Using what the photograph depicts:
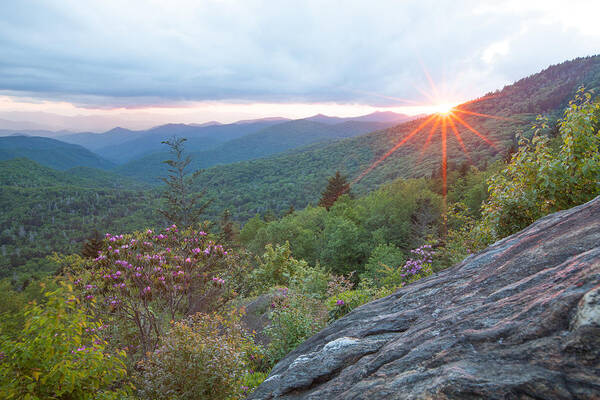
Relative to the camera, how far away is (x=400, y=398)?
83.5 inches

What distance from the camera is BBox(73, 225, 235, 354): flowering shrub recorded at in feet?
23.0

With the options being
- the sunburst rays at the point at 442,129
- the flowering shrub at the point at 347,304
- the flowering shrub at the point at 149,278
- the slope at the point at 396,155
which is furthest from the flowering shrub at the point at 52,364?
the sunburst rays at the point at 442,129

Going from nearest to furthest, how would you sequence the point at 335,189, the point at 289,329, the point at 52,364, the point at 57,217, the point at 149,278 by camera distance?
the point at 52,364, the point at 289,329, the point at 149,278, the point at 335,189, the point at 57,217

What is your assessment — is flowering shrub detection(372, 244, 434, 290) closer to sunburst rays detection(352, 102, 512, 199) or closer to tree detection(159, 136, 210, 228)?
tree detection(159, 136, 210, 228)

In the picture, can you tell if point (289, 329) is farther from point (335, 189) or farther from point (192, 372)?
point (335, 189)

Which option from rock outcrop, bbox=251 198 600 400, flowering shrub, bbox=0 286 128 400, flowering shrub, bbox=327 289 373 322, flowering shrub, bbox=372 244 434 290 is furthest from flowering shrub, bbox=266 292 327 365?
flowering shrub, bbox=0 286 128 400

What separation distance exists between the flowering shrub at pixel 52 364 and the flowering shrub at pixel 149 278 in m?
2.91

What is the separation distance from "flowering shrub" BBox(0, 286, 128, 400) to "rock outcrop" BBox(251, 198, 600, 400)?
212 cm

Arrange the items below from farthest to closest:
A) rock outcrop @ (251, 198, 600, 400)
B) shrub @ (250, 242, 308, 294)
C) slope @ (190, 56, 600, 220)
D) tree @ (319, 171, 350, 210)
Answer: slope @ (190, 56, 600, 220), tree @ (319, 171, 350, 210), shrub @ (250, 242, 308, 294), rock outcrop @ (251, 198, 600, 400)

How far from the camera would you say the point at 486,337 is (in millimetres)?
2211

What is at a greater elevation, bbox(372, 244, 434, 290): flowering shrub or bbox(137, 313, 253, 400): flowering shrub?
bbox(137, 313, 253, 400): flowering shrub

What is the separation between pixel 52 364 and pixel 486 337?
463 cm

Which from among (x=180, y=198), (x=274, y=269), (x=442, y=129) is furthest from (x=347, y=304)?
(x=442, y=129)

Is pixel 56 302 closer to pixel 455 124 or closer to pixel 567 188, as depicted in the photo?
pixel 567 188
